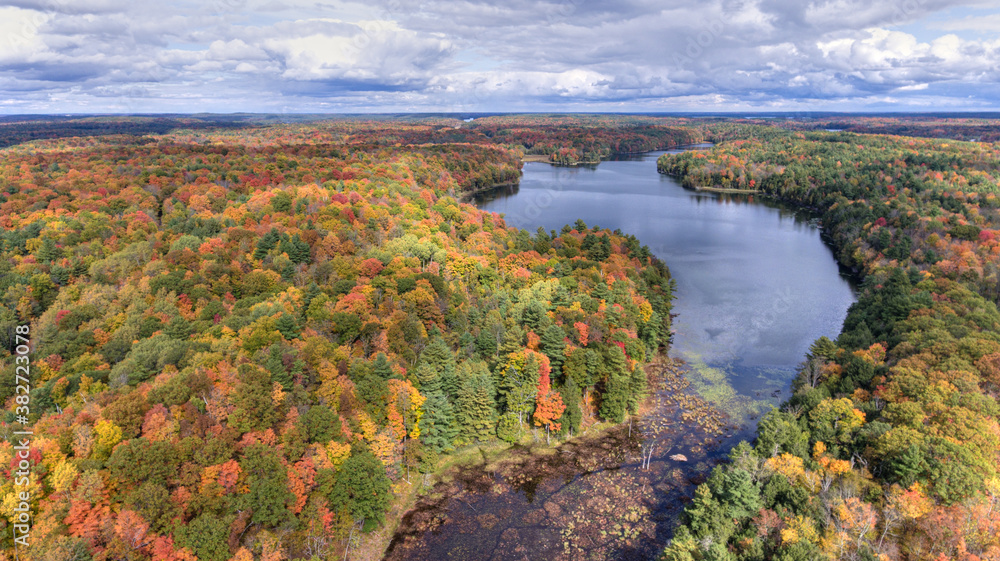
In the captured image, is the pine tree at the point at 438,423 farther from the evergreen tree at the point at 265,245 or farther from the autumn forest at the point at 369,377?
the evergreen tree at the point at 265,245

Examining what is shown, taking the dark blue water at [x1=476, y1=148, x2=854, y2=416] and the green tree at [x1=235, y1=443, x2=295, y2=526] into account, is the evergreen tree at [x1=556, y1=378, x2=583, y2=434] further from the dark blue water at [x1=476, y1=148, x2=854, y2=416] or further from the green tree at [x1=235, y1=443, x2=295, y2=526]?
the green tree at [x1=235, y1=443, x2=295, y2=526]

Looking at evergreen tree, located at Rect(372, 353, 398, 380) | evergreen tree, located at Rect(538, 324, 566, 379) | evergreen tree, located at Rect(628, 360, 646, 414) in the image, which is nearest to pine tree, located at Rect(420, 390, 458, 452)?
evergreen tree, located at Rect(372, 353, 398, 380)

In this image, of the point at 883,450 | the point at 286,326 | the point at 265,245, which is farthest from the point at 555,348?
the point at 265,245

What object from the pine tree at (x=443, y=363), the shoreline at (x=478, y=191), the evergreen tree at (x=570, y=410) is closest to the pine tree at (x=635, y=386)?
the evergreen tree at (x=570, y=410)

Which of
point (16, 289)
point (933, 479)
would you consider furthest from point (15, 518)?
point (933, 479)

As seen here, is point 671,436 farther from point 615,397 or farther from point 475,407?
point 475,407

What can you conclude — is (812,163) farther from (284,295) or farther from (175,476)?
(175,476)

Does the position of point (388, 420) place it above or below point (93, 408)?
below
